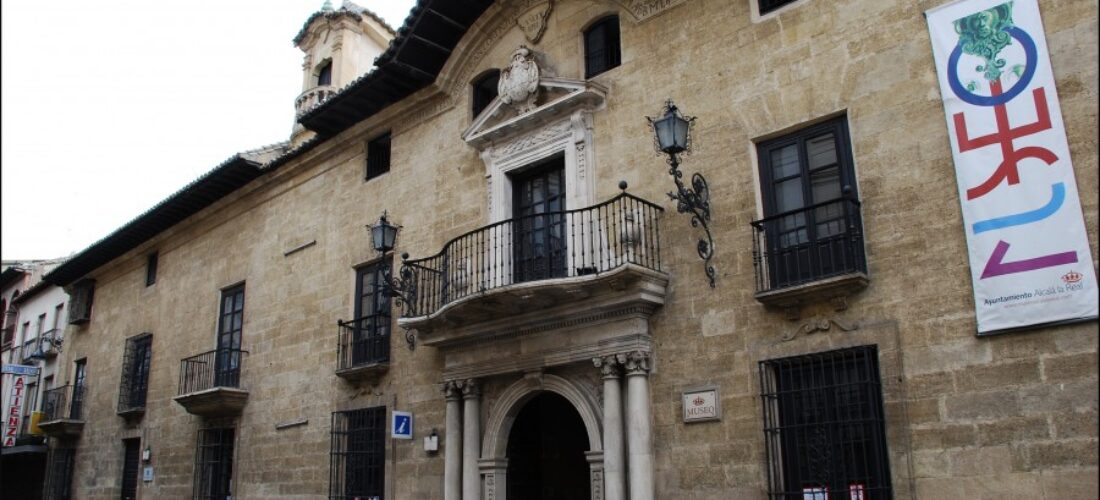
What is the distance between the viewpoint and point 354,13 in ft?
76.7

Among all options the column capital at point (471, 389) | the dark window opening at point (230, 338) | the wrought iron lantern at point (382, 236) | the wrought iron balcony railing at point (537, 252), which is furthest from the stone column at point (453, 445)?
the dark window opening at point (230, 338)

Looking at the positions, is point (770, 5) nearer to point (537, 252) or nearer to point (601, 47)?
point (601, 47)

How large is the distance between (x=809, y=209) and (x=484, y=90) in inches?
230

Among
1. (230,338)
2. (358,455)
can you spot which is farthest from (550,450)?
(230,338)

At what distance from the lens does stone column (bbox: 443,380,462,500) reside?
443 inches

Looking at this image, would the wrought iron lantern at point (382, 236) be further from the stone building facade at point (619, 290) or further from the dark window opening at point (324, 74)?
the dark window opening at point (324, 74)

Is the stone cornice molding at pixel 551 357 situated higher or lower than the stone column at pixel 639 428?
higher

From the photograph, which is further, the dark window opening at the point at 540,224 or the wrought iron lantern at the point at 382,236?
the wrought iron lantern at the point at 382,236

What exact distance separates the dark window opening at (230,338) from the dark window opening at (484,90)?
6.12 meters

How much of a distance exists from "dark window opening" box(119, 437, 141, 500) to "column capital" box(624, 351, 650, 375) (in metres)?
12.2

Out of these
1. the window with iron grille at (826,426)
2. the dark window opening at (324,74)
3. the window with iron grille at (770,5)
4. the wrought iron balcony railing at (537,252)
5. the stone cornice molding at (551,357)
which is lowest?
the window with iron grille at (826,426)

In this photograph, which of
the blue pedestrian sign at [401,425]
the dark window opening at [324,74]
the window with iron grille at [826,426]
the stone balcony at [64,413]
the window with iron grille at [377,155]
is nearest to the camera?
the window with iron grille at [826,426]

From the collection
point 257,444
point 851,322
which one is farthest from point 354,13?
point 851,322

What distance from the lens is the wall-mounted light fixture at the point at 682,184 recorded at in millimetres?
9055
